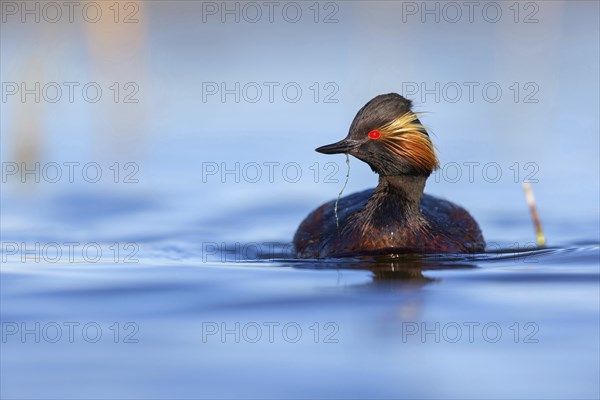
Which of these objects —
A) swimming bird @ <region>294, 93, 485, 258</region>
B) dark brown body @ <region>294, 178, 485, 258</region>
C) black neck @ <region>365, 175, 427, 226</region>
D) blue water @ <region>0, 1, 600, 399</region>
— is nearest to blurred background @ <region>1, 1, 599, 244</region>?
blue water @ <region>0, 1, 600, 399</region>

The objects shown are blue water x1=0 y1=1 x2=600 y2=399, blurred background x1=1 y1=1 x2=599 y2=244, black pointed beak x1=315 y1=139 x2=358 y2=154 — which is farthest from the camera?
blurred background x1=1 y1=1 x2=599 y2=244

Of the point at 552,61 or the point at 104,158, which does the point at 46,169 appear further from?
the point at 552,61

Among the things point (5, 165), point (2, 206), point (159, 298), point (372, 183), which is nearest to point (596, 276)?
point (159, 298)

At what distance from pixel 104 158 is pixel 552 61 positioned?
21.6 feet

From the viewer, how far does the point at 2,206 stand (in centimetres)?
1146

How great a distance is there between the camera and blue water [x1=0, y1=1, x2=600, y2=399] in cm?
598

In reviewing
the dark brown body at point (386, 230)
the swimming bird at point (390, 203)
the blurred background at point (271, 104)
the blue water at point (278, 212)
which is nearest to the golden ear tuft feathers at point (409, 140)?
the swimming bird at point (390, 203)

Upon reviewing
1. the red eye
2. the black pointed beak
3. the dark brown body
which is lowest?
the dark brown body

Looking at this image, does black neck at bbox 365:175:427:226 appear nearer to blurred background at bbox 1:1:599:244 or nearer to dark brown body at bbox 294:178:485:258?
dark brown body at bbox 294:178:485:258

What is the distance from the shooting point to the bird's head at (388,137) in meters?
9.59

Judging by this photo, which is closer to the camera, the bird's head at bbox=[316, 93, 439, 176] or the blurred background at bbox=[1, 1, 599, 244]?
the bird's head at bbox=[316, 93, 439, 176]

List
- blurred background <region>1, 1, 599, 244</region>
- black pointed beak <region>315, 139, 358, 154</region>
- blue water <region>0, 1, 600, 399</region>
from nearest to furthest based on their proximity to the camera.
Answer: blue water <region>0, 1, 600, 399</region> < black pointed beak <region>315, 139, 358, 154</region> < blurred background <region>1, 1, 599, 244</region>

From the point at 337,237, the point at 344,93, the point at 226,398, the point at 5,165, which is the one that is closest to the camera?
the point at 226,398

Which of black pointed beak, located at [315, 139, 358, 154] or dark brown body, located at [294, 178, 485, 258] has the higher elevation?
black pointed beak, located at [315, 139, 358, 154]
